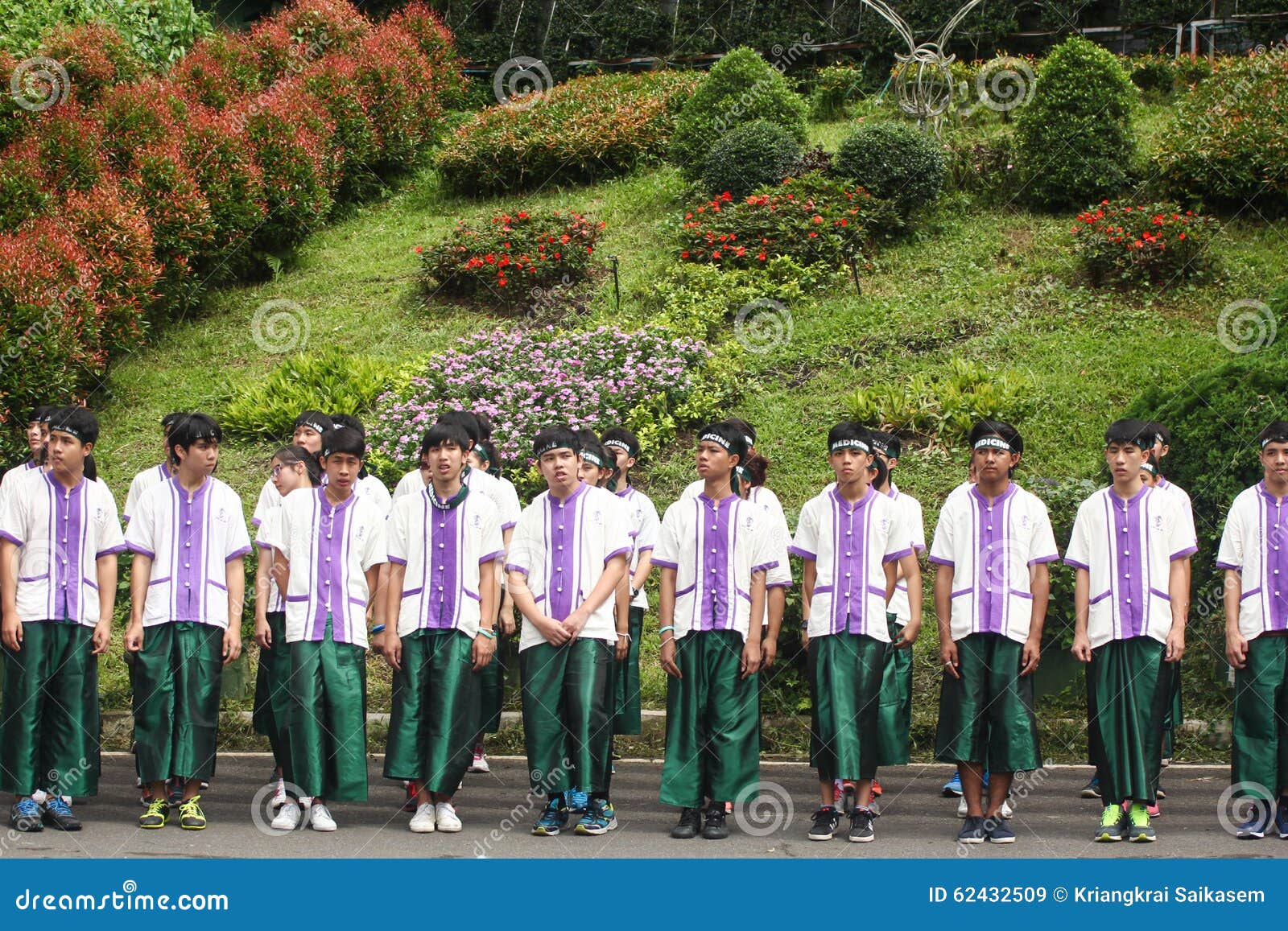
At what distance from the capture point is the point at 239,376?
1409 centimetres

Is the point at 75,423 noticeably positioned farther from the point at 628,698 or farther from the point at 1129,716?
the point at 1129,716

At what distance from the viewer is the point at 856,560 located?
23.2 feet

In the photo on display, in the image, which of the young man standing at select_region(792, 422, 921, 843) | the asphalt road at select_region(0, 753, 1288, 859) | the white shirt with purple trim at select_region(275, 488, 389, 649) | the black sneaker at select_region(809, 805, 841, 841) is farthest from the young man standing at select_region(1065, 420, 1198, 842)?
the white shirt with purple trim at select_region(275, 488, 389, 649)

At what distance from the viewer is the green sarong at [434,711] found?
6.99 meters

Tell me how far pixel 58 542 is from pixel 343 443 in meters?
1.47

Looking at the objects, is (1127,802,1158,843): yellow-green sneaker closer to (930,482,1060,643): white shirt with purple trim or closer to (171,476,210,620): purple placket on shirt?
(930,482,1060,643): white shirt with purple trim

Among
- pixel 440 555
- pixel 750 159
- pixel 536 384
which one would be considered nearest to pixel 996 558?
pixel 440 555

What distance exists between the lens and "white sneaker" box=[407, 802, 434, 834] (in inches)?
269

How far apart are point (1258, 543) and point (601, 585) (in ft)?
10.2

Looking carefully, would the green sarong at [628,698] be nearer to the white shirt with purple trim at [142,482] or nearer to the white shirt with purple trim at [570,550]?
the white shirt with purple trim at [570,550]

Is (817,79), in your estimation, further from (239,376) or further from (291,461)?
(291,461)

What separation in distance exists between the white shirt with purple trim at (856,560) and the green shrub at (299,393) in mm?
6683

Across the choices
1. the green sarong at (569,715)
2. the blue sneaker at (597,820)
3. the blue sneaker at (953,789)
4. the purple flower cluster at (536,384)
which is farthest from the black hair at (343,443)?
the purple flower cluster at (536,384)

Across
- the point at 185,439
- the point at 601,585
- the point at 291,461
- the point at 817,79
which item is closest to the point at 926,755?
the point at 601,585
